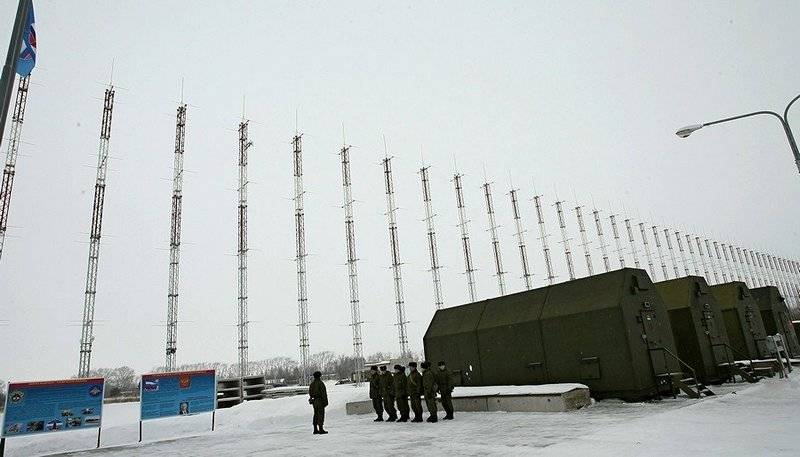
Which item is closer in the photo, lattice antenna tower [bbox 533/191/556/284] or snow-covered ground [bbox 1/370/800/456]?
snow-covered ground [bbox 1/370/800/456]

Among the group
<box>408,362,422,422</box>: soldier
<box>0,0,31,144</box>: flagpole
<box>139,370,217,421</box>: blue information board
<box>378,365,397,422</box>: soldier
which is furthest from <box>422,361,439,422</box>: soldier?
<box>0,0,31,144</box>: flagpole

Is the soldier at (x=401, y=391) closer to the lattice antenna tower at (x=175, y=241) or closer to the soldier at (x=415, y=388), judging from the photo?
the soldier at (x=415, y=388)

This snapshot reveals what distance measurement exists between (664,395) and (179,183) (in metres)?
26.4

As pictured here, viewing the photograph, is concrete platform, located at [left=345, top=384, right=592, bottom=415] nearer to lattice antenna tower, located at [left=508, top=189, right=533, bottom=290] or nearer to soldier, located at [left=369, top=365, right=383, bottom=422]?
soldier, located at [left=369, top=365, right=383, bottom=422]

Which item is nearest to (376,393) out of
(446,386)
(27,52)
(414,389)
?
(414,389)

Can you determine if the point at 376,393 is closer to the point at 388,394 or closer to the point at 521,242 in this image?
the point at 388,394

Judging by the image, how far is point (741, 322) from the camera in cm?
2094

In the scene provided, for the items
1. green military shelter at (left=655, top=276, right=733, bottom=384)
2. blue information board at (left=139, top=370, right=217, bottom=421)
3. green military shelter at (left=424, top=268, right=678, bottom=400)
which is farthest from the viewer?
green military shelter at (left=655, top=276, right=733, bottom=384)

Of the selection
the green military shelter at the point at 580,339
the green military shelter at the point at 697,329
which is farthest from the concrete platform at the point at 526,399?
the green military shelter at the point at 697,329

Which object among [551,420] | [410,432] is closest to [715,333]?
[551,420]

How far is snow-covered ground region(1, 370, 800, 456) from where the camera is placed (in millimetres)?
6848

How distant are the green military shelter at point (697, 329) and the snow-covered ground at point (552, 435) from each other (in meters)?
1.21

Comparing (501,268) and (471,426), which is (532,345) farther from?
(501,268)

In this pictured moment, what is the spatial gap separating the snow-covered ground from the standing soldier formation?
Answer: 0.58 meters
